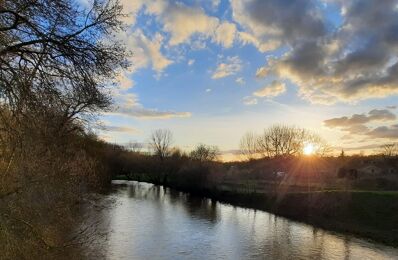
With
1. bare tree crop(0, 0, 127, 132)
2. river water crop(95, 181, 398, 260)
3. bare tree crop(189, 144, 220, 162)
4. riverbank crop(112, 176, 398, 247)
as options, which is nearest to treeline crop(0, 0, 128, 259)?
bare tree crop(0, 0, 127, 132)

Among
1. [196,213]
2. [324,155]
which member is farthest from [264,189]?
[324,155]

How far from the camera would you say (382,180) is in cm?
4816

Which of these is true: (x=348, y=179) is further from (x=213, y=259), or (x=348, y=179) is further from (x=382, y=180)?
(x=213, y=259)

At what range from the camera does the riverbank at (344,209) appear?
31.4m

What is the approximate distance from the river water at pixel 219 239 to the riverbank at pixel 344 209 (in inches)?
90.0

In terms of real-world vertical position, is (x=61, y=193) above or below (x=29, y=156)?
below

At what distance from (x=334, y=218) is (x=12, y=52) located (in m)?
32.3

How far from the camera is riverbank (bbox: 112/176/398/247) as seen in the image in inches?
1238

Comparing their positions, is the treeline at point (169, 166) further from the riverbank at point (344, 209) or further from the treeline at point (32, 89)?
the treeline at point (32, 89)

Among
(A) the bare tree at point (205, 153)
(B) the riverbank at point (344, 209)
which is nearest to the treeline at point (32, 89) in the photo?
(B) the riverbank at point (344, 209)

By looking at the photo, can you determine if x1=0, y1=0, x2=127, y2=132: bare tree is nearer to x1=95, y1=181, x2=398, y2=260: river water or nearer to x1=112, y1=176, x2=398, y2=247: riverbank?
x1=95, y1=181, x2=398, y2=260: river water

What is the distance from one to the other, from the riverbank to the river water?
229 cm

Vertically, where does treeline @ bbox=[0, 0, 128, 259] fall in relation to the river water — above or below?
above

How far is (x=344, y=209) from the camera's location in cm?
3656
